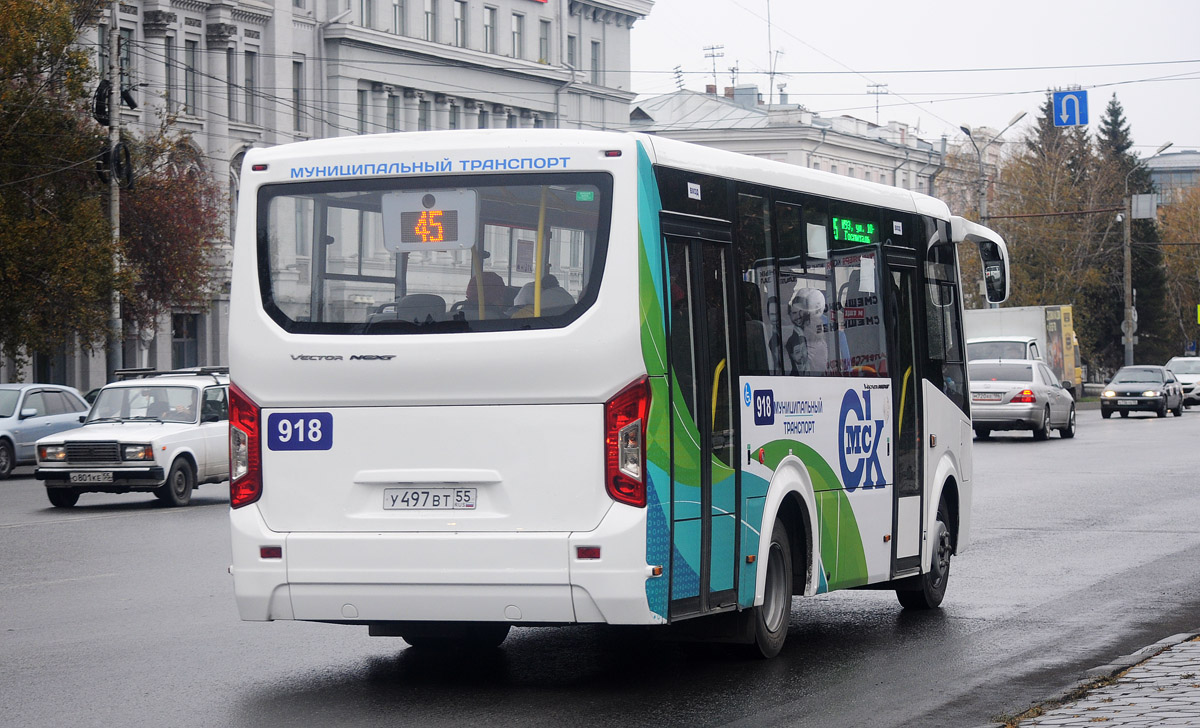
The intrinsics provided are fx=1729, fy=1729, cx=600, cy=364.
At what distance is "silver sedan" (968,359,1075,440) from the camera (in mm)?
34281

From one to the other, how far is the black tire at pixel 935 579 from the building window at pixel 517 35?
205 ft

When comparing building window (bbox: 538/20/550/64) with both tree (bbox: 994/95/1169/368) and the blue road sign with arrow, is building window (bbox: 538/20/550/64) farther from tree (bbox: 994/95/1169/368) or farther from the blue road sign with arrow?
the blue road sign with arrow

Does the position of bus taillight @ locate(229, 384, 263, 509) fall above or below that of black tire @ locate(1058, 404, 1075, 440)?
above

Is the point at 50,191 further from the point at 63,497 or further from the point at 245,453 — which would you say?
the point at 245,453

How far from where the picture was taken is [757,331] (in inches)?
352

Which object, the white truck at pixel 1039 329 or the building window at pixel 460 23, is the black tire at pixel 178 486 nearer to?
the white truck at pixel 1039 329

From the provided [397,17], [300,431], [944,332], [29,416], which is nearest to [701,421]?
[300,431]

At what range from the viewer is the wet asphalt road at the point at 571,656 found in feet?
25.8

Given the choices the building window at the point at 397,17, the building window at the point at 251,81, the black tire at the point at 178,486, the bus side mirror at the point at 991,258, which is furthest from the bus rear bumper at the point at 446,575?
the building window at the point at 397,17

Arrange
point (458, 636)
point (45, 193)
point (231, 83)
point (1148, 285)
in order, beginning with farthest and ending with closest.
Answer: point (1148, 285) → point (231, 83) → point (45, 193) → point (458, 636)

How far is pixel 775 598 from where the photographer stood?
9.23 meters

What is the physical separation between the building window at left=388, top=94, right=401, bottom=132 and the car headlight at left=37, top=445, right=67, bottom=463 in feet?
146

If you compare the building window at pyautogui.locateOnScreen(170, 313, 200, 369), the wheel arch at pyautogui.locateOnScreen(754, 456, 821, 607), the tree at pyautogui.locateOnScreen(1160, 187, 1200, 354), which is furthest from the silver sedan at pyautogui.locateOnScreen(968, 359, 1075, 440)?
the tree at pyautogui.locateOnScreen(1160, 187, 1200, 354)

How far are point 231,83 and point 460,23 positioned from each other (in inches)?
578
